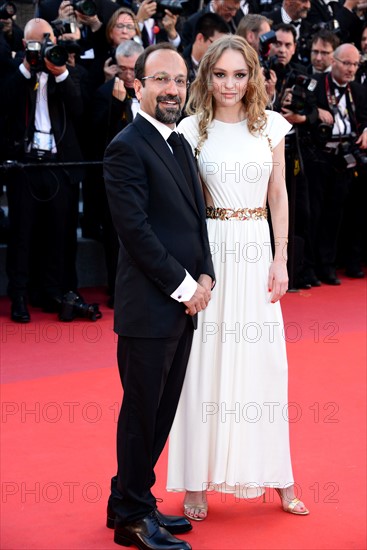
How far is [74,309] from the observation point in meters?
6.21

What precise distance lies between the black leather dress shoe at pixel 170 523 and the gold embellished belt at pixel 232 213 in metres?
1.02

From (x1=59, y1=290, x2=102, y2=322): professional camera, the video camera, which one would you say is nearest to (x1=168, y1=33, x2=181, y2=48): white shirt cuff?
the video camera

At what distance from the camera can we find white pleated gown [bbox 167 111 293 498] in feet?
11.1

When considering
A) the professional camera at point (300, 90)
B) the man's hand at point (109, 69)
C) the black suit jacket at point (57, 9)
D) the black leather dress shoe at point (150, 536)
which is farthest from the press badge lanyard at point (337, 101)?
the black leather dress shoe at point (150, 536)

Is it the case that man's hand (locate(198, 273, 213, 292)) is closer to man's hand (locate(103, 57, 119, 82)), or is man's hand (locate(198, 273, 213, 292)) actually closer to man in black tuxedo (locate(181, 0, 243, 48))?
man's hand (locate(103, 57, 119, 82))

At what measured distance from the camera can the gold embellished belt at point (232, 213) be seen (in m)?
3.42

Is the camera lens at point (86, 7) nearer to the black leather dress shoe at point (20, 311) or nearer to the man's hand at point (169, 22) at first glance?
the man's hand at point (169, 22)

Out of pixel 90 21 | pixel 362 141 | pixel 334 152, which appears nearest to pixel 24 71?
pixel 90 21

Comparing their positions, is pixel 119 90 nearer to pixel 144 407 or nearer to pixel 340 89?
pixel 340 89

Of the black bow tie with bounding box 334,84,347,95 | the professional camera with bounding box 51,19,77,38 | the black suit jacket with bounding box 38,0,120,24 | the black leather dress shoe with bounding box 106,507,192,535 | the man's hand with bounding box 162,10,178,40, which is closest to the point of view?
the black leather dress shoe with bounding box 106,507,192,535

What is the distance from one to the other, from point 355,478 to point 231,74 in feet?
5.23

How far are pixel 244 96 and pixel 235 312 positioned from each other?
2.44 feet

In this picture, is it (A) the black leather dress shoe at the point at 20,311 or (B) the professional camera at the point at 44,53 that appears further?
(A) the black leather dress shoe at the point at 20,311

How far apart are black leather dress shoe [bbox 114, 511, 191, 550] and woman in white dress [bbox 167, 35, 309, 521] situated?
0.30 metres
